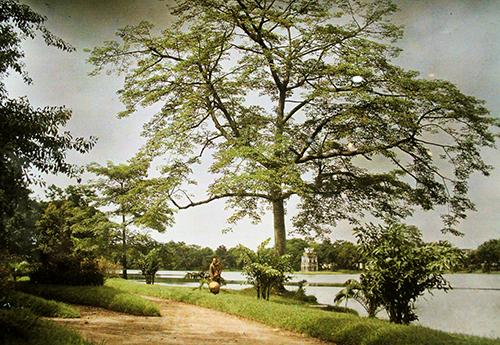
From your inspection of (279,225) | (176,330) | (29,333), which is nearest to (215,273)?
(279,225)

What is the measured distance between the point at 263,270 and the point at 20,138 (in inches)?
312

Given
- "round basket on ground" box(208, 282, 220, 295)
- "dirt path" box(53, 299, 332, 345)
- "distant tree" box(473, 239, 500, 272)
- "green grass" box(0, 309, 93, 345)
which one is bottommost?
"dirt path" box(53, 299, 332, 345)

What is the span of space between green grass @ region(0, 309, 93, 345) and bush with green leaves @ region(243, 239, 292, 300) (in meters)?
6.96

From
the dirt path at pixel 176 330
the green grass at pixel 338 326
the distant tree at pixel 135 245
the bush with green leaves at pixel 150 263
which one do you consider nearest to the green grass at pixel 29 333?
the dirt path at pixel 176 330

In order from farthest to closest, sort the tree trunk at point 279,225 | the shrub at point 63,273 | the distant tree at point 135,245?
1. the distant tree at point 135,245
2. the tree trunk at point 279,225
3. the shrub at point 63,273

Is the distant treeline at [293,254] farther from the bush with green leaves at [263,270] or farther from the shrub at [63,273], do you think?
the shrub at [63,273]

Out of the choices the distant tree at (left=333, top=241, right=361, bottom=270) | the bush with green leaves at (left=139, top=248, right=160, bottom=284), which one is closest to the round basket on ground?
the distant tree at (left=333, top=241, right=361, bottom=270)

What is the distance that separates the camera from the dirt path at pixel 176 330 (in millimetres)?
6191

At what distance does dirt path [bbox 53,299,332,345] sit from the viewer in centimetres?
619

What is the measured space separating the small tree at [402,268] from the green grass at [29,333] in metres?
5.13

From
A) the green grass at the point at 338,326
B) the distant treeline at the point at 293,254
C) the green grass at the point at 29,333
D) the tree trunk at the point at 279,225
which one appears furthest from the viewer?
the tree trunk at the point at 279,225

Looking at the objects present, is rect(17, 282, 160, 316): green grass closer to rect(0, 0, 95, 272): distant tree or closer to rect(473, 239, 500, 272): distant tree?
rect(0, 0, 95, 272): distant tree

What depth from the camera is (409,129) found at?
14.1 metres

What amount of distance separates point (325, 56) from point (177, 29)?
578 centimetres
